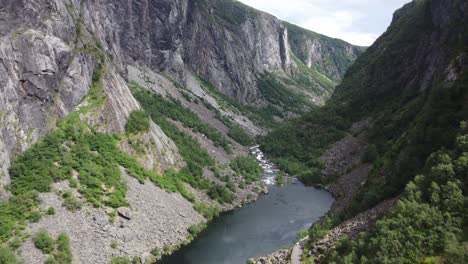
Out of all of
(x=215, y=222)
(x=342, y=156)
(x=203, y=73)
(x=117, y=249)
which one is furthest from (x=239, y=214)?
(x=203, y=73)

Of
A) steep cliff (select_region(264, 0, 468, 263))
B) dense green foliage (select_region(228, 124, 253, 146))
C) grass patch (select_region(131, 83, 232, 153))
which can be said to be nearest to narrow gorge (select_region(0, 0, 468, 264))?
steep cliff (select_region(264, 0, 468, 263))

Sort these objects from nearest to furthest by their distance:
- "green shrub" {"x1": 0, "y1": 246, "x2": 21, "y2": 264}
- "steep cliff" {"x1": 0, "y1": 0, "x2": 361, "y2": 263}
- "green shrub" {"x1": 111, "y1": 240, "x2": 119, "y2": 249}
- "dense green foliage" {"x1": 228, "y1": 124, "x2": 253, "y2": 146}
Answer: "green shrub" {"x1": 0, "y1": 246, "x2": 21, "y2": 264}
"steep cliff" {"x1": 0, "y1": 0, "x2": 361, "y2": 263}
"green shrub" {"x1": 111, "y1": 240, "x2": 119, "y2": 249}
"dense green foliage" {"x1": 228, "y1": 124, "x2": 253, "y2": 146}

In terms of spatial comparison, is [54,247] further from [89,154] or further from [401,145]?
[401,145]

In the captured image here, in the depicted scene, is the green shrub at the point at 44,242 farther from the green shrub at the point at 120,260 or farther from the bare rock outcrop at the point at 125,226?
the green shrub at the point at 120,260

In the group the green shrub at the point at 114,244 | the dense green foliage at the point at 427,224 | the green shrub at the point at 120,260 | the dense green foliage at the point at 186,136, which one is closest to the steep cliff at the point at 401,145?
the dense green foliage at the point at 427,224

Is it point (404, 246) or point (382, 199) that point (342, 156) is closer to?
point (382, 199)

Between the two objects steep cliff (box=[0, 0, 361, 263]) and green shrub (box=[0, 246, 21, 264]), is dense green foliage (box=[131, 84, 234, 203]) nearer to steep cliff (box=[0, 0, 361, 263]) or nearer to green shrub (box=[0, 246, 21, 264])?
steep cliff (box=[0, 0, 361, 263])
